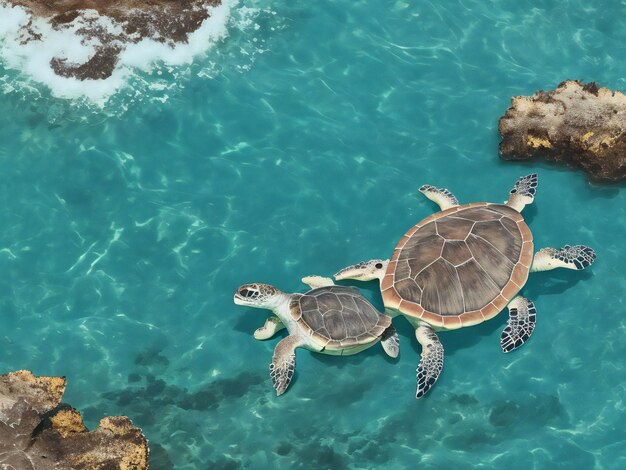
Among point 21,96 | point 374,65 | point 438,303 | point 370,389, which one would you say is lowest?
point 370,389

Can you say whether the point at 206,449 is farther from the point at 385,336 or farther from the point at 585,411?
the point at 585,411

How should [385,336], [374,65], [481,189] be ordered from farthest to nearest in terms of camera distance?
[374,65] < [481,189] < [385,336]

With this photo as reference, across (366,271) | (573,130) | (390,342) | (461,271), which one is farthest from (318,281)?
(573,130)

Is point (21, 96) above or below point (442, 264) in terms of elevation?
Result: above

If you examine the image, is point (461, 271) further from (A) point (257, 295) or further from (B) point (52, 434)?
(B) point (52, 434)

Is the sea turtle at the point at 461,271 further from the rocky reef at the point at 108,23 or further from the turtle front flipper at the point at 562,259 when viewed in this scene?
the rocky reef at the point at 108,23

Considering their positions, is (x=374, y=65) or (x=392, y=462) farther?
(x=374, y=65)

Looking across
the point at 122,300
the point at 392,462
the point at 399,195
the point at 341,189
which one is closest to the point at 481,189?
the point at 399,195
